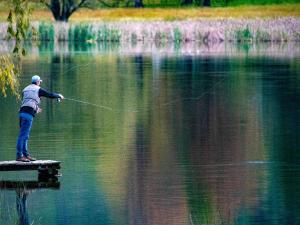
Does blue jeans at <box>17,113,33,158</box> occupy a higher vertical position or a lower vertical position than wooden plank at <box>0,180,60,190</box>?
higher

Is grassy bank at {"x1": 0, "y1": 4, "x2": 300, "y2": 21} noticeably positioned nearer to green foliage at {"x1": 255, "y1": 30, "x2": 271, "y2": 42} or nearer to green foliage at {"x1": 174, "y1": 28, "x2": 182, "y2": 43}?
green foliage at {"x1": 255, "y1": 30, "x2": 271, "y2": 42}

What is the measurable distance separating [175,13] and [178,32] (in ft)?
55.2

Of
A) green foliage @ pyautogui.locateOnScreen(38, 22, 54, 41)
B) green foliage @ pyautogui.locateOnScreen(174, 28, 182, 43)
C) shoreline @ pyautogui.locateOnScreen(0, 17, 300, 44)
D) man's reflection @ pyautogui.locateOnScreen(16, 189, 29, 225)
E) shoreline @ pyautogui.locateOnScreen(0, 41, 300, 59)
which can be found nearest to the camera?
man's reflection @ pyautogui.locateOnScreen(16, 189, 29, 225)

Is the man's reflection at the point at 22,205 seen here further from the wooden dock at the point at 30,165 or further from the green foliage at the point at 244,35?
the green foliage at the point at 244,35

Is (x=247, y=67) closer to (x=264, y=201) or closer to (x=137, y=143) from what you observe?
(x=137, y=143)

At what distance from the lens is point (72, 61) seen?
4747 centimetres

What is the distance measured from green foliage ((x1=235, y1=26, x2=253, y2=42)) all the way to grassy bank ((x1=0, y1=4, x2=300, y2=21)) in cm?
1019

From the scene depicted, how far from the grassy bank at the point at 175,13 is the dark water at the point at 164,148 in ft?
102

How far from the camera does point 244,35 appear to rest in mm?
59781

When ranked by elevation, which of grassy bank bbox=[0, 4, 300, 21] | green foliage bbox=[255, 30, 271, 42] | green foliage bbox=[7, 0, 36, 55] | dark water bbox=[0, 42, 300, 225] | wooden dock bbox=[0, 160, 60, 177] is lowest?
grassy bank bbox=[0, 4, 300, 21]

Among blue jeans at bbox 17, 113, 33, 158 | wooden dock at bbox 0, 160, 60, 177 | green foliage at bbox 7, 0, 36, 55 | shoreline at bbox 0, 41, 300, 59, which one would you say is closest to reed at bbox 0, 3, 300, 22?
shoreline at bbox 0, 41, 300, 59

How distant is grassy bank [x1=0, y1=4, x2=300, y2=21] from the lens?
7288 cm

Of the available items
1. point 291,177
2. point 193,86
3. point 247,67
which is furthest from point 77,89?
point 291,177

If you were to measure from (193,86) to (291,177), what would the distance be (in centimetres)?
1844
